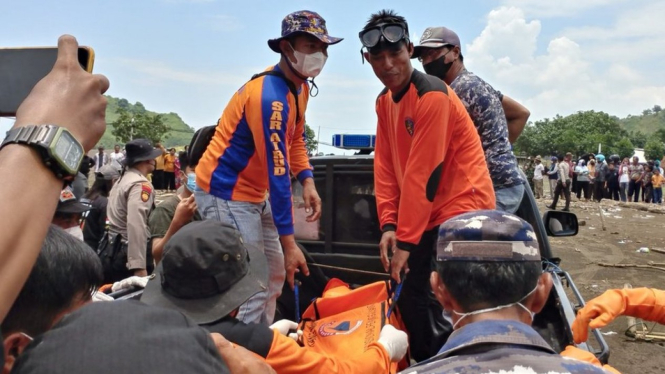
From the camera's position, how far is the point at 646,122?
112m

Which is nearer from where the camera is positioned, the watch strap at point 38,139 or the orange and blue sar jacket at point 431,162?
the watch strap at point 38,139

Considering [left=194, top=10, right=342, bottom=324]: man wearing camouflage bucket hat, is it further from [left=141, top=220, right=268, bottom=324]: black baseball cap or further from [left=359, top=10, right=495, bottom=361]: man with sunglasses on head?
[left=141, top=220, right=268, bottom=324]: black baseball cap

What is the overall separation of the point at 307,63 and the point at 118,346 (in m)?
2.56

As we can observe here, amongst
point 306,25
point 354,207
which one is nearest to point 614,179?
point 354,207

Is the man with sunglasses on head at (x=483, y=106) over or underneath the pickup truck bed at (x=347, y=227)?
over

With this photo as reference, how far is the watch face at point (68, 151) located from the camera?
105 centimetres

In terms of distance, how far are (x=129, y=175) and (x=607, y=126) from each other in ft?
200

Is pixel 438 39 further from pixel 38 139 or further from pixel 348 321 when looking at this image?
pixel 38 139

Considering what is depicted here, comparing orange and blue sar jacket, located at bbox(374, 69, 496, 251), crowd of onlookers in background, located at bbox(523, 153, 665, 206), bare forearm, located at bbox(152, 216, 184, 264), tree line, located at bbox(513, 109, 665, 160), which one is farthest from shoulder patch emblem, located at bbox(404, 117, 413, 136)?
tree line, located at bbox(513, 109, 665, 160)

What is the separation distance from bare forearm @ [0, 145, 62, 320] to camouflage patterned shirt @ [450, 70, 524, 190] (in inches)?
115

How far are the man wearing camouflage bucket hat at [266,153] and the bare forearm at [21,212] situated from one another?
2013mm

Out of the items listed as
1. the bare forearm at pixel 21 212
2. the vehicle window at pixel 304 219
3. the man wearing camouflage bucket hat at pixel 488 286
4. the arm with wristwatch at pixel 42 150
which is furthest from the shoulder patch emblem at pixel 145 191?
the bare forearm at pixel 21 212

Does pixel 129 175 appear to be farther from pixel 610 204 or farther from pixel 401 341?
pixel 610 204

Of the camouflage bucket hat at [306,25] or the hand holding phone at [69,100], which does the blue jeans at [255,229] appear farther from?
the hand holding phone at [69,100]
